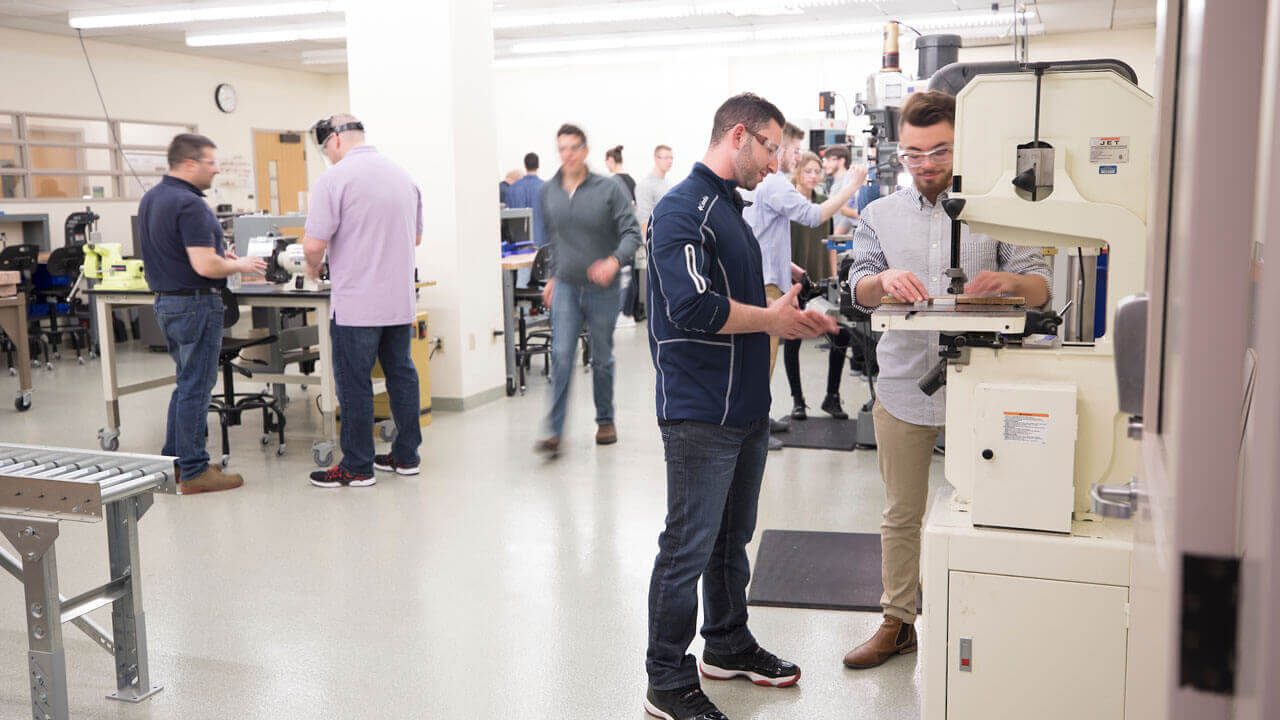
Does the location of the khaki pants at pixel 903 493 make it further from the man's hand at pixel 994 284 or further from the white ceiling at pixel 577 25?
the white ceiling at pixel 577 25

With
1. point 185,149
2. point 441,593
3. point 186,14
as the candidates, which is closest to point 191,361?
point 185,149

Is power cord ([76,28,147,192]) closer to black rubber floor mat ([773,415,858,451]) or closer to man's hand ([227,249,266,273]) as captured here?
man's hand ([227,249,266,273])

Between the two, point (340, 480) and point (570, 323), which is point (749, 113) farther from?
point (340, 480)

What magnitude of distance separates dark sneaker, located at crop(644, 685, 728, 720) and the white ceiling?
820 centimetres

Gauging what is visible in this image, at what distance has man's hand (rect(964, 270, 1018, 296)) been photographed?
2283 millimetres

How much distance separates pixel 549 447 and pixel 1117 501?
13.3 ft

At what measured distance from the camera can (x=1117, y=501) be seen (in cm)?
104

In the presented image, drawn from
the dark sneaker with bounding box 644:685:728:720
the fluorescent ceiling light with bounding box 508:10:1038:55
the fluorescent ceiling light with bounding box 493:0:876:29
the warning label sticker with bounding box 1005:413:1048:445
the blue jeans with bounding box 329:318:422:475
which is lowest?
the dark sneaker with bounding box 644:685:728:720

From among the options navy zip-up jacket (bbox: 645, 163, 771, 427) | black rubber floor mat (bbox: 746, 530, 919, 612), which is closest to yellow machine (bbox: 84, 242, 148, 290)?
black rubber floor mat (bbox: 746, 530, 919, 612)

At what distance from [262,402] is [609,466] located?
1.91m

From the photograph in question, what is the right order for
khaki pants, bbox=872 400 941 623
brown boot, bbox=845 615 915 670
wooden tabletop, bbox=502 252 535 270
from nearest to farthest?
khaki pants, bbox=872 400 941 623 → brown boot, bbox=845 615 915 670 → wooden tabletop, bbox=502 252 535 270

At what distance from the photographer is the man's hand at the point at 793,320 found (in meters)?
2.26

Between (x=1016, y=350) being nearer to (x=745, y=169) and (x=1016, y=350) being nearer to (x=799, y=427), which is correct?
(x=745, y=169)

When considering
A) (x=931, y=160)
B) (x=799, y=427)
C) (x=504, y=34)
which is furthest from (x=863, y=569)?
Answer: (x=504, y=34)
